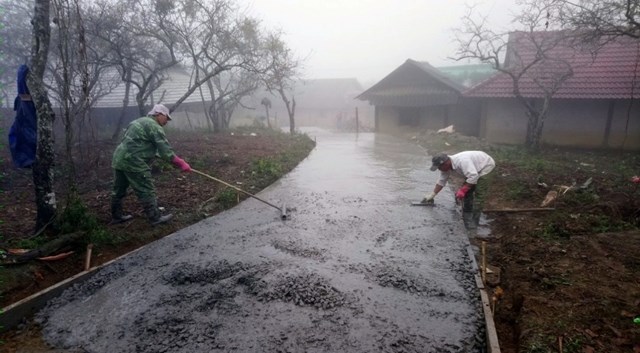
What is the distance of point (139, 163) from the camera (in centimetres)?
523

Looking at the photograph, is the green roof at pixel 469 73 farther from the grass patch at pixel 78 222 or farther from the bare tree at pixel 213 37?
the grass patch at pixel 78 222

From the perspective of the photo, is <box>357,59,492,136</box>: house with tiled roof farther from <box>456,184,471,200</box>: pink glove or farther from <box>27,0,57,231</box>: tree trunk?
<box>27,0,57,231</box>: tree trunk

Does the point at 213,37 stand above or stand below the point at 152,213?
above

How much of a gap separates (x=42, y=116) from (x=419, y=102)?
17628mm

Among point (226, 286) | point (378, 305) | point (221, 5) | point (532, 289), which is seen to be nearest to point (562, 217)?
point (532, 289)

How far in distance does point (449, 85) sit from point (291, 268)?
1718 cm

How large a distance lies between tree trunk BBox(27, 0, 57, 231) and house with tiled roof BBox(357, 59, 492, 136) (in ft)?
55.9

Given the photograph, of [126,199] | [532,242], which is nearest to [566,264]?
[532,242]

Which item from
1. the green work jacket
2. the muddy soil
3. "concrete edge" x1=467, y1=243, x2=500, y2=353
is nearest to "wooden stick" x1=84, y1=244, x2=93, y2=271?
the green work jacket

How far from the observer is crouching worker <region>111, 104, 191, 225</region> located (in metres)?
5.20

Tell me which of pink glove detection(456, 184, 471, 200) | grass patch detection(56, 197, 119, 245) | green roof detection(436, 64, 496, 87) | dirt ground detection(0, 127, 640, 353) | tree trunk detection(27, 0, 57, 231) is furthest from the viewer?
green roof detection(436, 64, 496, 87)

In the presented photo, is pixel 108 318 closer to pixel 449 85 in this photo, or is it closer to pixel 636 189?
pixel 636 189

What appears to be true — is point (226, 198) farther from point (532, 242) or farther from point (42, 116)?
point (532, 242)

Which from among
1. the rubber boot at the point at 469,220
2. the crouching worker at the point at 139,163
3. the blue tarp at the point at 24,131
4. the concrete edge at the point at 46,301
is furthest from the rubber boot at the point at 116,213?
the rubber boot at the point at 469,220
